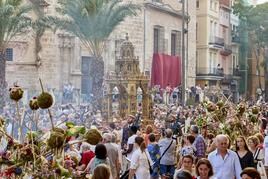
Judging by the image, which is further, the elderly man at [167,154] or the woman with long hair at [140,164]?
the elderly man at [167,154]

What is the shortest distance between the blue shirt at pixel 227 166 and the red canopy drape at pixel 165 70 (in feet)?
114

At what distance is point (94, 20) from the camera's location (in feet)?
99.5

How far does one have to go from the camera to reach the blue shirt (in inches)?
336

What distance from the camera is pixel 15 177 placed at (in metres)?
6.21

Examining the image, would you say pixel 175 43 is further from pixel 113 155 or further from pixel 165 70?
pixel 113 155

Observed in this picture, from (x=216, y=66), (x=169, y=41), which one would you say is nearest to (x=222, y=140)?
(x=169, y=41)

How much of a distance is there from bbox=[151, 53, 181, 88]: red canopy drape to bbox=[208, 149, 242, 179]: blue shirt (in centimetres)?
3468

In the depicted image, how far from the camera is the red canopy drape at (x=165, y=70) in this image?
4406cm

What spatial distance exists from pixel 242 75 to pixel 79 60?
116ft

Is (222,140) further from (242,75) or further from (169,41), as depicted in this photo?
(242,75)

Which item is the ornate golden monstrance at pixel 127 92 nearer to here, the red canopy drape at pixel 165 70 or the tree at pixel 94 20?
the tree at pixel 94 20

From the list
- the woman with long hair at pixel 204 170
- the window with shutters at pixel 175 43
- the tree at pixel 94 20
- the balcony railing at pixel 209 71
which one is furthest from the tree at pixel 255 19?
the woman with long hair at pixel 204 170

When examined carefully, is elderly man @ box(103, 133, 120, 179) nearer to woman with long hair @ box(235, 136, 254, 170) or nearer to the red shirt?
the red shirt

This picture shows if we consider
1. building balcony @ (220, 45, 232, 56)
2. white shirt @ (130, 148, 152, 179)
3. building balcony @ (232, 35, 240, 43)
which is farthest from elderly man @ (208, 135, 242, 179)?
building balcony @ (232, 35, 240, 43)
